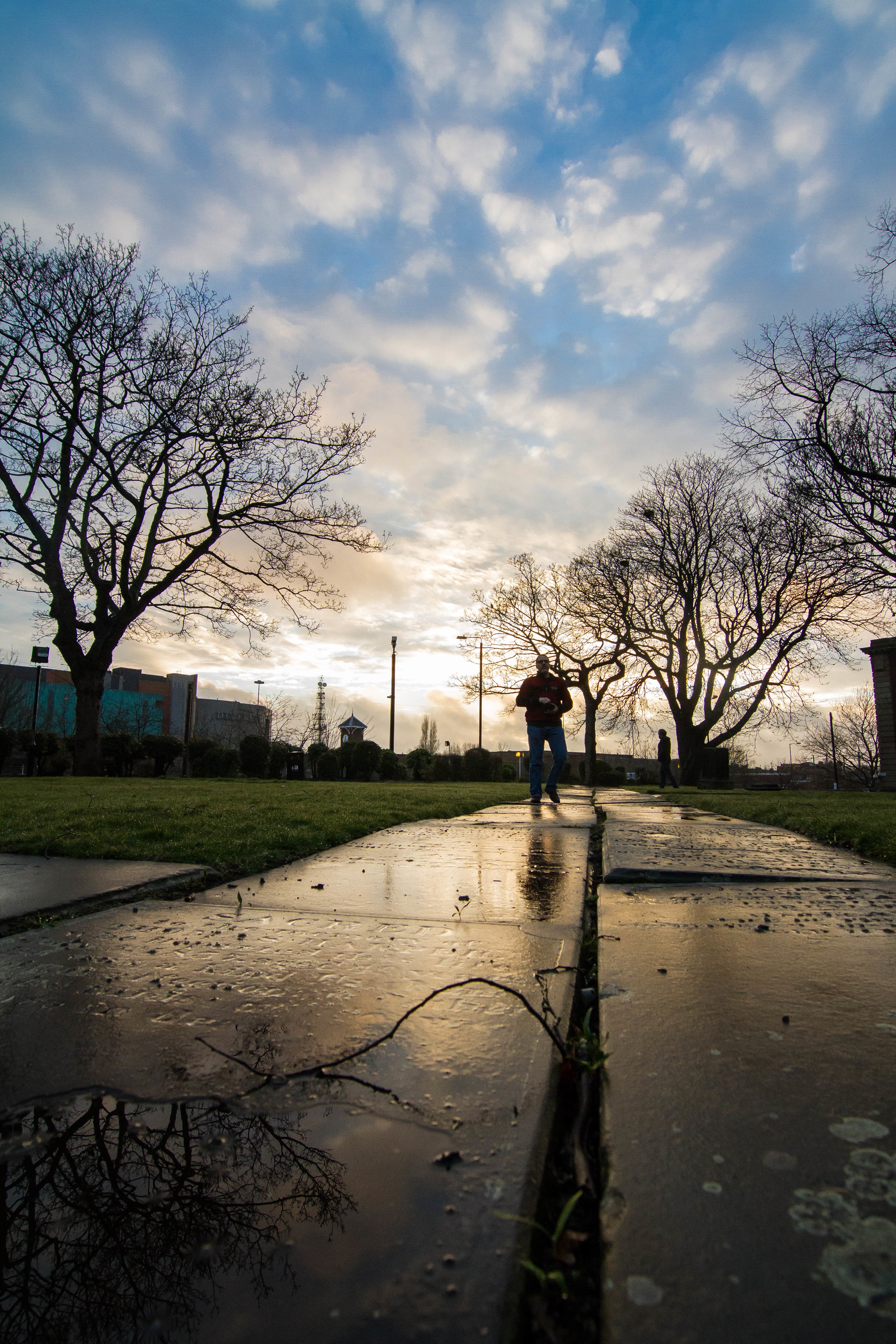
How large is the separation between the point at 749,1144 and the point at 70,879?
255 centimetres

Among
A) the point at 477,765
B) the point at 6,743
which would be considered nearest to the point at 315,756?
the point at 477,765

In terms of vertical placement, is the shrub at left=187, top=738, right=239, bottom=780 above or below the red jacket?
below

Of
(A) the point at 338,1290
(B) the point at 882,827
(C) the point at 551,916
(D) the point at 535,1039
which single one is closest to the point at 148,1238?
(A) the point at 338,1290

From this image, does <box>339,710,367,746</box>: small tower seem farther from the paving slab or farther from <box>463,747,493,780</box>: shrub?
the paving slab

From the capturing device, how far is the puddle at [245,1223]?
60 cm

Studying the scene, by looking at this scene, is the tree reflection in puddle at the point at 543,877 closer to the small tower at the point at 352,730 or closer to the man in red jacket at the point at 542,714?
the man in red jacket at the point at 542,714

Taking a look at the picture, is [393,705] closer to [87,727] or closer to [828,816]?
[87,727]

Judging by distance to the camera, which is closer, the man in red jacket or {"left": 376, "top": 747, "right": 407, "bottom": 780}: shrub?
the man in red jacket

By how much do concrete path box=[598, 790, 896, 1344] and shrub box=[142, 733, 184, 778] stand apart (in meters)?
22.1

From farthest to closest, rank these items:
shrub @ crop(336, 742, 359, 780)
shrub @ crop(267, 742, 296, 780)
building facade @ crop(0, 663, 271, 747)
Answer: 1. building facade @ crop(0, 663, 271, 747)
2. shrub @ crop(336, 742, 359, 780)
3. shrub @ crop(267, 742, 296, 780)

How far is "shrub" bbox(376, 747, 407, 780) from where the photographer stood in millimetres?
28375

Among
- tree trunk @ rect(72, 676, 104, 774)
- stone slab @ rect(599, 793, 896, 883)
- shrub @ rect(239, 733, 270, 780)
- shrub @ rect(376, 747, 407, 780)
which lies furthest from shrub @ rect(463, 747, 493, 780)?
stone slab @ rect(599, 793, 896, 883)

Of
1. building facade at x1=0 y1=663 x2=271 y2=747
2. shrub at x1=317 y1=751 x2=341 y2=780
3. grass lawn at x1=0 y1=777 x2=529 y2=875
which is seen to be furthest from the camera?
building facade at x1=0 y1=663 x2=271 y2=747

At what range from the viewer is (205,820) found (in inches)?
181
